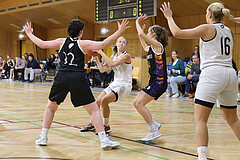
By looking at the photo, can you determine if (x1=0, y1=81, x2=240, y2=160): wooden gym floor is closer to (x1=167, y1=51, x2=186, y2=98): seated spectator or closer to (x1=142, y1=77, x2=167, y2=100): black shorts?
(x1=142, y1=77, x2=167, y2=100): black shorts

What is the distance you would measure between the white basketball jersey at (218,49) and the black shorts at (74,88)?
129cm

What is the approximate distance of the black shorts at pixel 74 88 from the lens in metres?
3.21

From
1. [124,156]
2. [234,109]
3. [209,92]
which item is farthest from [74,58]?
[234,109]

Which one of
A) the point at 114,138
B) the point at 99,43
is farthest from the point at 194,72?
the point at 99,43

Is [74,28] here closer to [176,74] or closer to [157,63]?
[157,63]

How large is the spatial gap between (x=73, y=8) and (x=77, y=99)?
49.4ft

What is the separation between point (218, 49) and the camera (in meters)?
2.57

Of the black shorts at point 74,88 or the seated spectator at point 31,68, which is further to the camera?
the seated spectator at point 31,68

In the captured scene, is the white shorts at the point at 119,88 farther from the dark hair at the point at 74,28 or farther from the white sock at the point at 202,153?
the white sock at the point at 202,153

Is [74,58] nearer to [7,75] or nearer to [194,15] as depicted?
[194,15]

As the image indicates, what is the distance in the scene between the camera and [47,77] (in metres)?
16.7

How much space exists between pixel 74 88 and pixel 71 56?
351mm

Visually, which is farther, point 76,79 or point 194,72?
point 194,72

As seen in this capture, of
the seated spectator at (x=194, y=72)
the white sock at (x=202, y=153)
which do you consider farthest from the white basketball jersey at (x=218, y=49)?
the seated spectator at (x=194, y=72)
